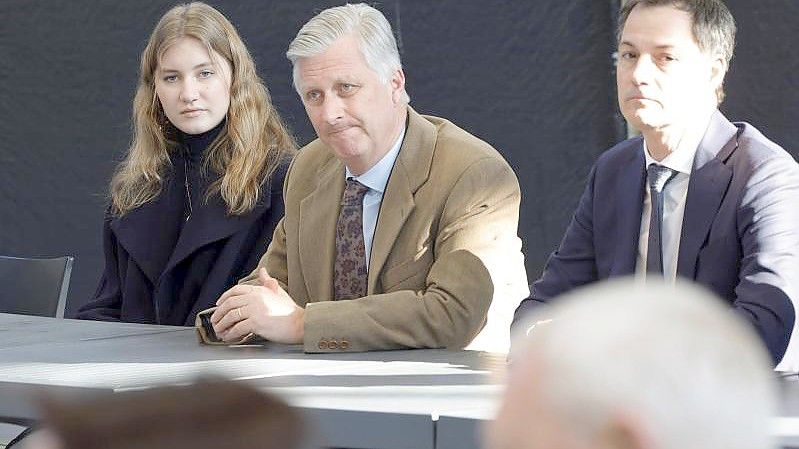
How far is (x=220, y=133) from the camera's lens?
13.2 ft

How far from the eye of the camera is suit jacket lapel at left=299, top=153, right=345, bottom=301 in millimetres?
3268

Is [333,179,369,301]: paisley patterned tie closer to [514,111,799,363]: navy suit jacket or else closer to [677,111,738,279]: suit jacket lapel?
[514,111,799,363]: navy suit jacket

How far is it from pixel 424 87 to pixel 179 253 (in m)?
1.41

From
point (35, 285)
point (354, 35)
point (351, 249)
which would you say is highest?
point (354, 35)

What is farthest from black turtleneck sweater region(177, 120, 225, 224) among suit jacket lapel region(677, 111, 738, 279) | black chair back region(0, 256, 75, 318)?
suit jacket lapel region(677, 111, 738, 279)

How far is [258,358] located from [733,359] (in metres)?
1.99

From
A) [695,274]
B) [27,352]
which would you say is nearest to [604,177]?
[695,274]

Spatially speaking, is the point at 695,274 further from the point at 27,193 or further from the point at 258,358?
the point at 27,193

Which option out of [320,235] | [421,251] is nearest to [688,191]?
[421,251]

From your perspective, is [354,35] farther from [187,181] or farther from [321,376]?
[321,376]

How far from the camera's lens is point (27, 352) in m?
2.74

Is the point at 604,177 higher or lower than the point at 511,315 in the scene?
higher

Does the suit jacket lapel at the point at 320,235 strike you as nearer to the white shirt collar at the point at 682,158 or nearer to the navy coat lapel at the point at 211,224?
the navy coat lapel at the point at 211,224

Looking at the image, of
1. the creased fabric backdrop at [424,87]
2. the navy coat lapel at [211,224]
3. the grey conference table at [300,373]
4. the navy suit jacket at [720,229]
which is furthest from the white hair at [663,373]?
the creased fabric backdrop at [424,87]
